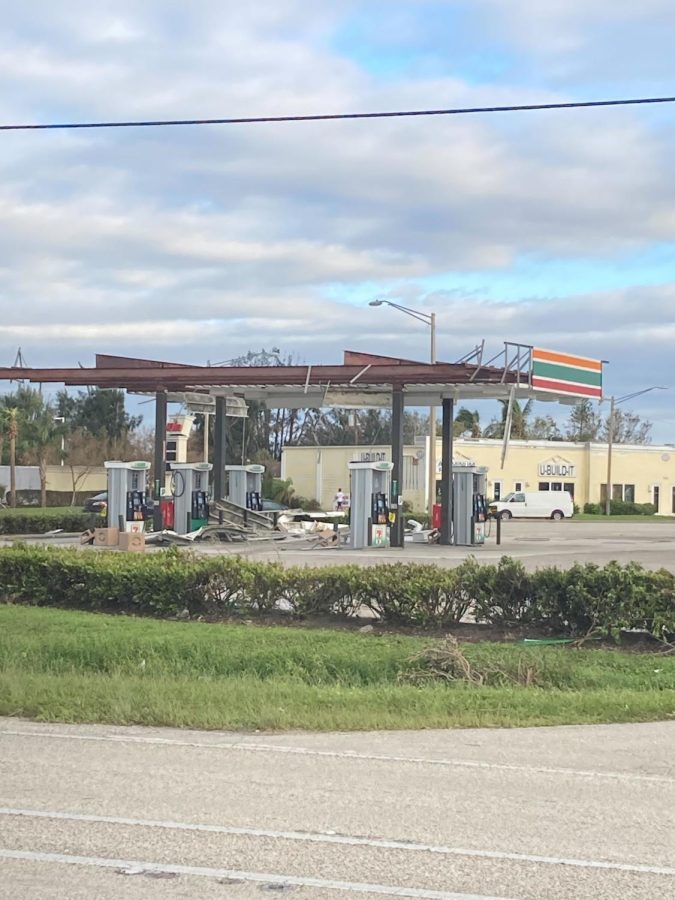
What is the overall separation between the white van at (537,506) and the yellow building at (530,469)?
2.17 metres

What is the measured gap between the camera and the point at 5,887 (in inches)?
209

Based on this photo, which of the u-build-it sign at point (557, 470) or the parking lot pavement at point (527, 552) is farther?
the u-build-it sign at point (557, 470)

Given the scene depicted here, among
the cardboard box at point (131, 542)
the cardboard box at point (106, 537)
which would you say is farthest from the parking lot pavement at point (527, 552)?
the cardboard box at point (106, 537)

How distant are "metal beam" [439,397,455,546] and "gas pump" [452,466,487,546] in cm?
40

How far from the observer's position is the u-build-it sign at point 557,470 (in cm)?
7131

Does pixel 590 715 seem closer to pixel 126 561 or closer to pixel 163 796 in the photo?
pixel 163 796

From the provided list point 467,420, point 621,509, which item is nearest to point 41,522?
point 621,509

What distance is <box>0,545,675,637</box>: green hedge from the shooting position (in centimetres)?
A: 1321

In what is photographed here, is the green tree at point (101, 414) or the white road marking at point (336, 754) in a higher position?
the green tree at point (101, 414)

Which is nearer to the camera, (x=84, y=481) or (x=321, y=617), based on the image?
(x=321, y=617)

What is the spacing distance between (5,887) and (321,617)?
9.68m

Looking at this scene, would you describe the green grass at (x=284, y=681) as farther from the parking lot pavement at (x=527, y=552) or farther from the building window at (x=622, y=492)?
the building window at (x=622, y=492)

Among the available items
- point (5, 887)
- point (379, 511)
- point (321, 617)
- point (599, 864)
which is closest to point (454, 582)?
point (321, 617)

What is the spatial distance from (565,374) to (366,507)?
7249 millimetres
